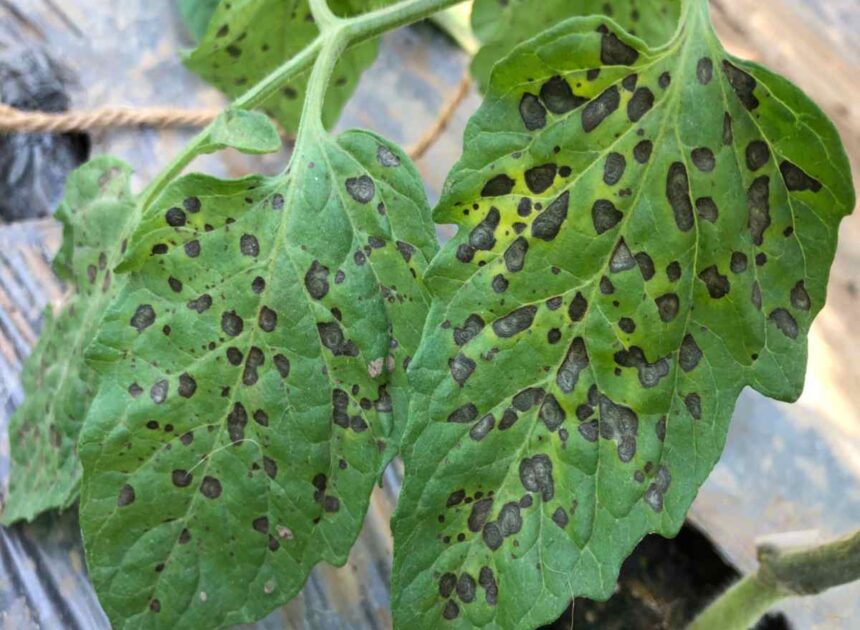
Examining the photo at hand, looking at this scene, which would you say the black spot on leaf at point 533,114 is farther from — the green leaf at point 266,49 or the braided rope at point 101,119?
the braided rope at point 101,119

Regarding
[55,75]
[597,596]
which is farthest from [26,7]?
[597,596]

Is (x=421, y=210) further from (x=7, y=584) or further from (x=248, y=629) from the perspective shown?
(x=7, y=584)

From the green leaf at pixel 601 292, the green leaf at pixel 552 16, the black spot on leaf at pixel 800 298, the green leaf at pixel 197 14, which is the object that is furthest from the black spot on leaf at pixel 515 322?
the green leaf at pixel 197 14

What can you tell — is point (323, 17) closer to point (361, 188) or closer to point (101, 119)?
point (361, 188)

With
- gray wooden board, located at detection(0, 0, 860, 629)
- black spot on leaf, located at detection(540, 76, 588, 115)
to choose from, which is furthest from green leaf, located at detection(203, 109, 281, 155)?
gray wooden board, located at detection(0, 0, 860, 629)

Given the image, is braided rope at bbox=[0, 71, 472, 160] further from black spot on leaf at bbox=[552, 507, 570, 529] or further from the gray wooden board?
black spot on leaf at bbox=[552, 507, 570, 529]

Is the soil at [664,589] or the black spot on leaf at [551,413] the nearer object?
the black spot on leaf at [551,413]

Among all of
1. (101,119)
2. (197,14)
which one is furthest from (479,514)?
(197,14)
